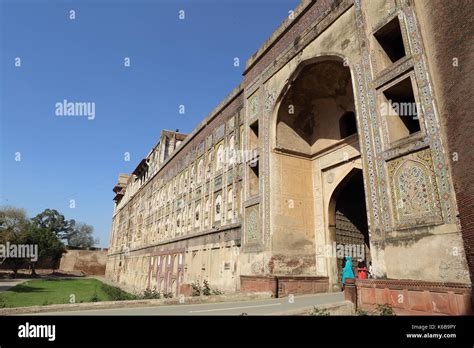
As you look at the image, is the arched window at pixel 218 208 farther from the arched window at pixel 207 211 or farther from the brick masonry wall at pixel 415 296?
the brick masonry wall at pixel 415 296

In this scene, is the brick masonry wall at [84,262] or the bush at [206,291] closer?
the bush at [206,291]

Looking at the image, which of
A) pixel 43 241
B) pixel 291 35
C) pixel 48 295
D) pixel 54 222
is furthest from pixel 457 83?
pixel 54 222

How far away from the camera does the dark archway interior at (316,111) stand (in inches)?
389

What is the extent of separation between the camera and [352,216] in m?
10.6

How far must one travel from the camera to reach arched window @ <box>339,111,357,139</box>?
10.2 metres

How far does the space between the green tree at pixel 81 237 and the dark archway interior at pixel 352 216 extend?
81569 mm

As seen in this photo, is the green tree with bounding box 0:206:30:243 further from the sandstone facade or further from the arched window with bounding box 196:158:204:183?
the arched window with bounding box 196:158:204:183

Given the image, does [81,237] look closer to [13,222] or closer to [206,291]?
[13,222]

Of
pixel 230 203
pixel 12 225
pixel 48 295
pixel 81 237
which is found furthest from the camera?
pixel 81 237

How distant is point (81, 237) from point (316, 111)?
3371 inches

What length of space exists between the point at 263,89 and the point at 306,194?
3.90 m

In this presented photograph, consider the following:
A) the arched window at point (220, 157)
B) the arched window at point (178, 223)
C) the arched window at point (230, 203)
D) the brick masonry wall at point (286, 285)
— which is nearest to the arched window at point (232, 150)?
the arched window at point (220, 157)
